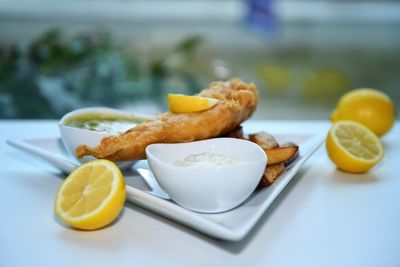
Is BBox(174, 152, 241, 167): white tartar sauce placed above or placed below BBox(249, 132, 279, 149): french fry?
above

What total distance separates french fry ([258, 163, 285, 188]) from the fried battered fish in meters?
0.16

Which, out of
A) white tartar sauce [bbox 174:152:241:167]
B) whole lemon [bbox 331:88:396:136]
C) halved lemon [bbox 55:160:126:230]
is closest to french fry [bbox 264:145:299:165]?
white tartar sauce [bbox 174:152:241:167]

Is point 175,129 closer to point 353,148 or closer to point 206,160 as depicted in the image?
point 206,160

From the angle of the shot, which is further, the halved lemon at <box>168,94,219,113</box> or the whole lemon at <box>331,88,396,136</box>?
the whole lemon at <box>331,88,396,136</box>

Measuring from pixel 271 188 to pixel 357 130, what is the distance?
18.3 inches

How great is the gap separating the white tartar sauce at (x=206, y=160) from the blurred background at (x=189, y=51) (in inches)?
50.7

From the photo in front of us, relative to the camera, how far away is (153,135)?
1.10m

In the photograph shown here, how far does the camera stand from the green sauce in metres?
1.24

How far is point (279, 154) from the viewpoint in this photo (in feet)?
3.70

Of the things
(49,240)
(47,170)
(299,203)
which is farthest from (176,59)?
(49,240)

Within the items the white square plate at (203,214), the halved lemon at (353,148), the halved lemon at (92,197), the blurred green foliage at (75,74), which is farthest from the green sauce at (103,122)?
the blurred green foliage at (75,74)

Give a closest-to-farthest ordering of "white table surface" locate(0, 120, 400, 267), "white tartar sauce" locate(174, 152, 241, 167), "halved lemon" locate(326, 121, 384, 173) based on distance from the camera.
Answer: "white table surface" locate(0, 120, 400, 267) < "white tartar sauce" locate(174, 152, 241, 167) < "halved lemon" locate(326, 121, 384, 173)

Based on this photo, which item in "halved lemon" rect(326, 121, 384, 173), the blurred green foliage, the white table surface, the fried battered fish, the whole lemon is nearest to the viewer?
the white table surface

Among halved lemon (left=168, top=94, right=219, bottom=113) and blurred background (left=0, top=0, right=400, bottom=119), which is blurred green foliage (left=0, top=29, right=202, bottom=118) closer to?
blurred background (left=0, top=0, right=400, bottom=119)
